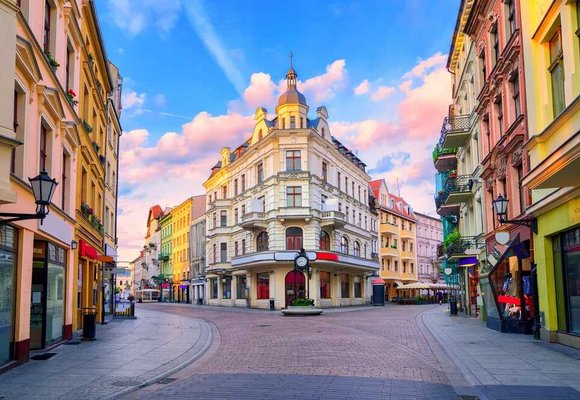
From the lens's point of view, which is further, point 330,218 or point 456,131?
point 330,218

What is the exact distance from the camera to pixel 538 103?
14.1 m

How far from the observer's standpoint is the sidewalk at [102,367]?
9141 mm

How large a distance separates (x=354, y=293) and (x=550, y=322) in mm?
38103

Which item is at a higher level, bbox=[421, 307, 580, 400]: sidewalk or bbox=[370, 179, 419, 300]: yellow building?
bbox=[370, 179, 419, 300]: yellow building

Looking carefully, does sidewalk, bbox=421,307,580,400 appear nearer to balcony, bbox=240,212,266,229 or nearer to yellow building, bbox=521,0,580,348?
yellow building, bbox=521,0,580,348

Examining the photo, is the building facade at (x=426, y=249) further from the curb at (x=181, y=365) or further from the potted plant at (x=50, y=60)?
the potted plant at (x=50, y=60)

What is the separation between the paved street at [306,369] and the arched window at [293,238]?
85.0 feet

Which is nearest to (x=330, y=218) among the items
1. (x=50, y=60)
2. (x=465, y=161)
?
(x=465, y=161)

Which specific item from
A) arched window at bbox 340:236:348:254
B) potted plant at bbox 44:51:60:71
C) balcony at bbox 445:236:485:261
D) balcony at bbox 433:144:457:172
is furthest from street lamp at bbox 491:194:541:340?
arched window at bbox 340:236:348:254

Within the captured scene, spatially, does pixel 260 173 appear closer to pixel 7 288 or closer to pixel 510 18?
pixel 510 18

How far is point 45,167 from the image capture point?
1476cm

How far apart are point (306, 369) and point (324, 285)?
35978 mm

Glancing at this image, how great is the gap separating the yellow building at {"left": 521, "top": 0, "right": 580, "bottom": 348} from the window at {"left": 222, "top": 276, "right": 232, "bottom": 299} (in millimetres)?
40174

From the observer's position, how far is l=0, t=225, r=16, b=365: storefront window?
11.1 meters
